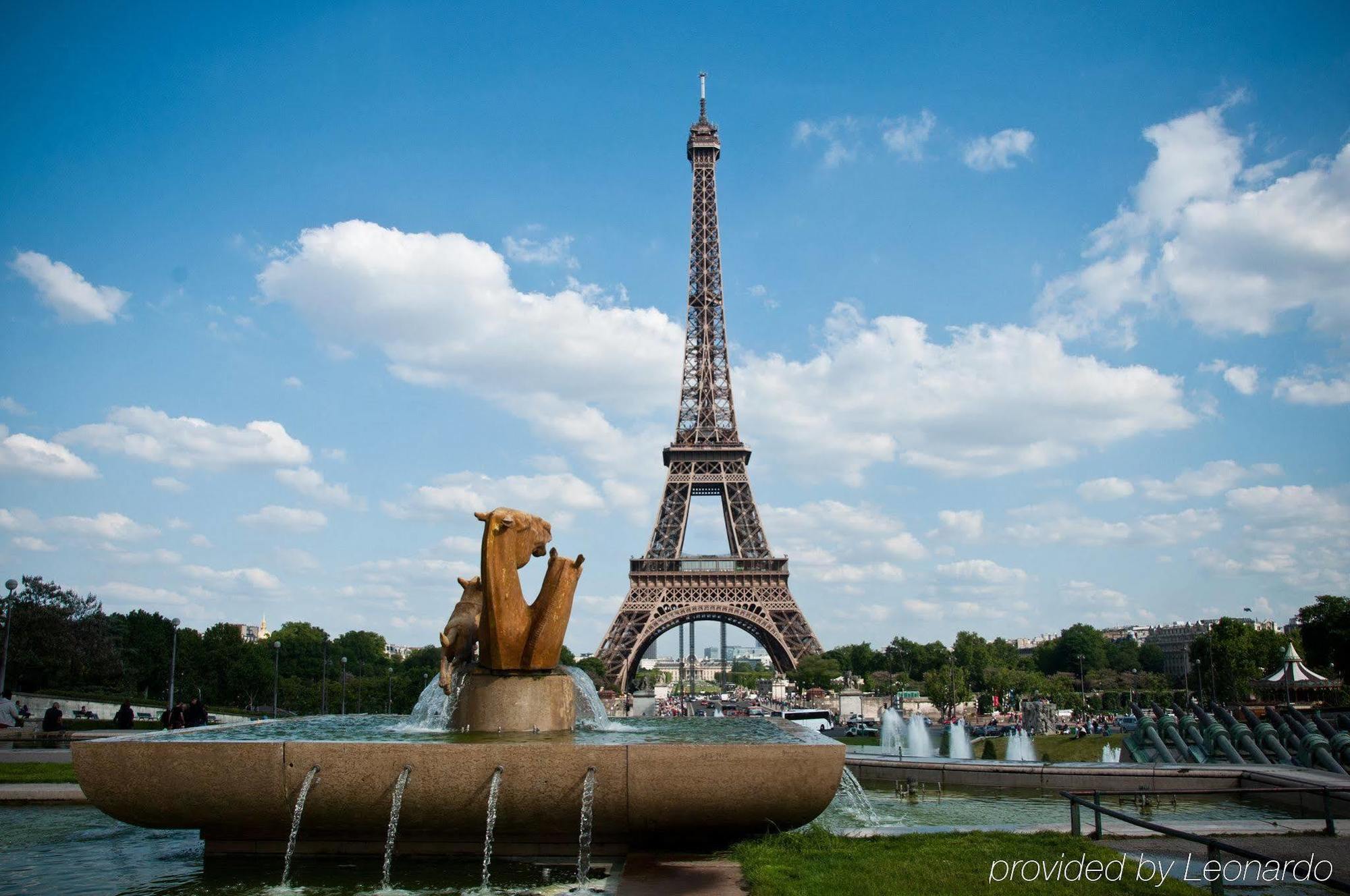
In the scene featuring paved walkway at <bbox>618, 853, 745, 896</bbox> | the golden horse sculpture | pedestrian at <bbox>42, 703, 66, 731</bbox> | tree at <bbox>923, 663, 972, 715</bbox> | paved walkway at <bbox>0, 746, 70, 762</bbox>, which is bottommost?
tree at <bbox>923, 663, 972, 715</bbox>

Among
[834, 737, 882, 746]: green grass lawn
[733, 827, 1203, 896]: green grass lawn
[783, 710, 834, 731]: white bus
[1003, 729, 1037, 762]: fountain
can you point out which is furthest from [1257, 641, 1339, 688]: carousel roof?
[733, 827, 1203, 896]: green grass lawn

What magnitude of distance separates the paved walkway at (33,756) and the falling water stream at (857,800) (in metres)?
16.1

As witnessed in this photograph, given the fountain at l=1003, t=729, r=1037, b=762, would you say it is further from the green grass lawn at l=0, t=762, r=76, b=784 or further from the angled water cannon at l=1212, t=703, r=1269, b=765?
the green grass lawn at l=0, t=762, r=76, b=784

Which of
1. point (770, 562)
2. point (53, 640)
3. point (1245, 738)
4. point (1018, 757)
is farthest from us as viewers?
point (770, 562)

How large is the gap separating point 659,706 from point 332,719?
71.3 metres

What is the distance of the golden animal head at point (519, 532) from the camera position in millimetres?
12547

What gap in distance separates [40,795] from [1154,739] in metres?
20.0

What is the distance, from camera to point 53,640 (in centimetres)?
4819

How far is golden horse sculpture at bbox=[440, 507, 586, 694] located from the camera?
12.4 metres

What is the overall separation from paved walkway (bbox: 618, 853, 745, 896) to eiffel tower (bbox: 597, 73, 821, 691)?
188ft

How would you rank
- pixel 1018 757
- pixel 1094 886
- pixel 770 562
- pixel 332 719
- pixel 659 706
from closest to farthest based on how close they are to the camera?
1. pixel 1094 886
2. pixel 332 719
3. pixel 1018 757
4. pixel 770 562
5. pixel 659 706

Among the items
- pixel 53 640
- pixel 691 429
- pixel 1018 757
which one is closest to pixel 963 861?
pixel 1018 757

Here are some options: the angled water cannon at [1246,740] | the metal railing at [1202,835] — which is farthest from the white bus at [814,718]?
the metal railing at [1202,835]

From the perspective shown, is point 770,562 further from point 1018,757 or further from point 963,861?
point 963,861
